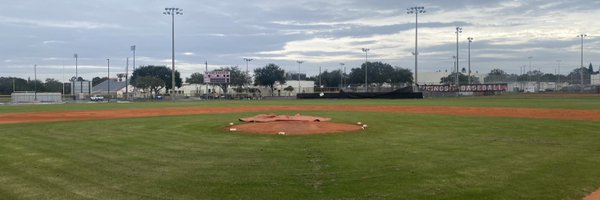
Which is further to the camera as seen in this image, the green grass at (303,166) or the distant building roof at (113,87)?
the distant building roof at (113,87)

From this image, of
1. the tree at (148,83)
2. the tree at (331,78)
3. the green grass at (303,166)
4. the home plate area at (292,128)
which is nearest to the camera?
the green grass at (303,166)

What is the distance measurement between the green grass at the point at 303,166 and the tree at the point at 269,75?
10439 cm

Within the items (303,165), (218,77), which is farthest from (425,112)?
(218,77)

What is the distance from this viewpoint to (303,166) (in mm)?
10117

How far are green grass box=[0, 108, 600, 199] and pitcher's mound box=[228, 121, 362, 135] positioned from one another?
2.94 ft

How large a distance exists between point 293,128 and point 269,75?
343 ft

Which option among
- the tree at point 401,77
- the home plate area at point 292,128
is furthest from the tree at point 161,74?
the home plate area at point 292,128

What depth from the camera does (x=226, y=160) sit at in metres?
11.0

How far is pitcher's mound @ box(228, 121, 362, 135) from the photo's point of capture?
1648 centimetres

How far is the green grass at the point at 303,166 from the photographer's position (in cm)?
789

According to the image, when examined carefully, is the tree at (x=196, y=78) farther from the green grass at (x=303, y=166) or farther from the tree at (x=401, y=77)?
the green grass at (x=303, y=166)

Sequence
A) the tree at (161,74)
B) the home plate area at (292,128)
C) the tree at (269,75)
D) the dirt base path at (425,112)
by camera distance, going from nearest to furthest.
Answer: the home plate area at (292,128) → the dirt base path at (425,112) → the tree at (269,75) → the tree at (161,74)

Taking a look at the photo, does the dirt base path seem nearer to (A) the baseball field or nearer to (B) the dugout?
(A) the baseball field

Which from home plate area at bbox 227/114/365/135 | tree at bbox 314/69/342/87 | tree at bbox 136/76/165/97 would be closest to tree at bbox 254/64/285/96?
tree at bbox 136/76/165/97
